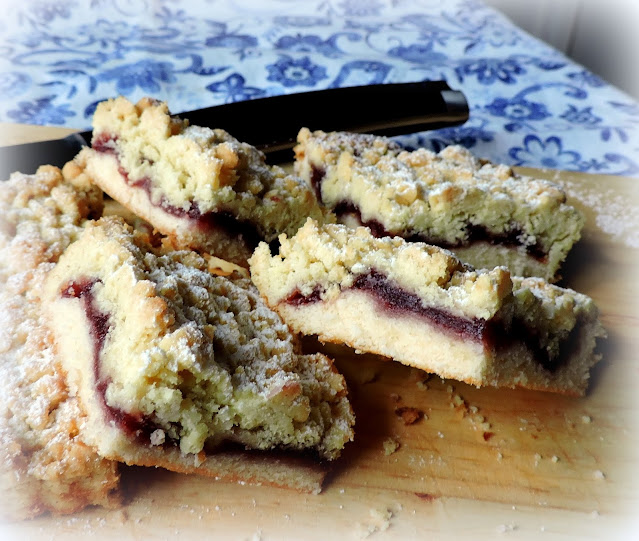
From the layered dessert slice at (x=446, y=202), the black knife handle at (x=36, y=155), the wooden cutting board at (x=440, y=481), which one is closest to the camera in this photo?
the wooden cutting board at (x=440, y=481)

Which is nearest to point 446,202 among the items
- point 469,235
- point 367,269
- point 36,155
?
point 469,235

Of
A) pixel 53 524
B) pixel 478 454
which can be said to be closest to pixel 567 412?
pixel 478 454

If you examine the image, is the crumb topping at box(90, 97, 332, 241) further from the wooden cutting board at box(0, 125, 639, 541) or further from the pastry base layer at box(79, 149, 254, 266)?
the wooden cutting board at box(0, 125, 639, 541)

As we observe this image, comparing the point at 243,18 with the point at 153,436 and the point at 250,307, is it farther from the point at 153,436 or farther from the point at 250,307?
the point at 153,436

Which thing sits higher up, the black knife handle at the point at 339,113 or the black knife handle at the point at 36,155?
the black knife handle at the point at 36,155

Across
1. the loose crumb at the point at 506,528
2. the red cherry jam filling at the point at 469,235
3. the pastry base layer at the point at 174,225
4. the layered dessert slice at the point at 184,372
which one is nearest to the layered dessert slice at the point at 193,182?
the pastry base layer at the point at 174,225

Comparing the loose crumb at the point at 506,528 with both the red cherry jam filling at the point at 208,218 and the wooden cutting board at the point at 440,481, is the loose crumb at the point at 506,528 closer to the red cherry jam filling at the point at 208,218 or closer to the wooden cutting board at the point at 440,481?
the wooden cutting board at the point at 440,481
